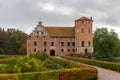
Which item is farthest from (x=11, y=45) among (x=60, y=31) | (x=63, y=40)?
(x=63, y=40)

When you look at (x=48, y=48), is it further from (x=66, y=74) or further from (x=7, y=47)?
(x=66, y=74)

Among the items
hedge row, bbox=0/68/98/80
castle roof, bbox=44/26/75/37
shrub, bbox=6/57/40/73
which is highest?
castle roof, bbox=44/26/75/37

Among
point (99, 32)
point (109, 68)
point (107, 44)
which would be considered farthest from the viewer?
point (99, 32)

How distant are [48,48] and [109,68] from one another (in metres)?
38.1

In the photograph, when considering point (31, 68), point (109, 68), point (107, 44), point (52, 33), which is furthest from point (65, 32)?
point (31, 68)

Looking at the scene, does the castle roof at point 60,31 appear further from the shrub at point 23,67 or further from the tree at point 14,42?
the shrub at point 23,67

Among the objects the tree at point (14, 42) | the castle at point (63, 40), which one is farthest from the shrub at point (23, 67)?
the tree at point (14, 42)

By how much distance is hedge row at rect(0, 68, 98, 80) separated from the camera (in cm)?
1251

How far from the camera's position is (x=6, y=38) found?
74750 millimetres

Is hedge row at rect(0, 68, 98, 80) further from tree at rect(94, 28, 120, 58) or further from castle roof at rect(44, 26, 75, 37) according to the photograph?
tree at rect(94, 28, 120, 58)

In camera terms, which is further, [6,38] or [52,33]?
[6,38]

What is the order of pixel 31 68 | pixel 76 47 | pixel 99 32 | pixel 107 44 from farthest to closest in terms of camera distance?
pixel 99 32 < pixel 107 44 < pixel 76 47 < pixel 31 68

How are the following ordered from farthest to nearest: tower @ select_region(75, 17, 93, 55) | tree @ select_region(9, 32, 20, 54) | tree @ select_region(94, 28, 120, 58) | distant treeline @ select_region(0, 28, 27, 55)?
tree @ select_region(9, 32, 20, 54) < distant treeline @ select_region(0, 28, 27, 55) < tree @ select_region(94, 28, 120, 58) < tower @ select_region(75, 17, 93, 55)

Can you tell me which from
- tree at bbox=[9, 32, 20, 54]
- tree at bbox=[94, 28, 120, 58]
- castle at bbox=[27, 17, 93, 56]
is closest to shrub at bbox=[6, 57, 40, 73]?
castle at bbox=[27, 17, 93, 56]
